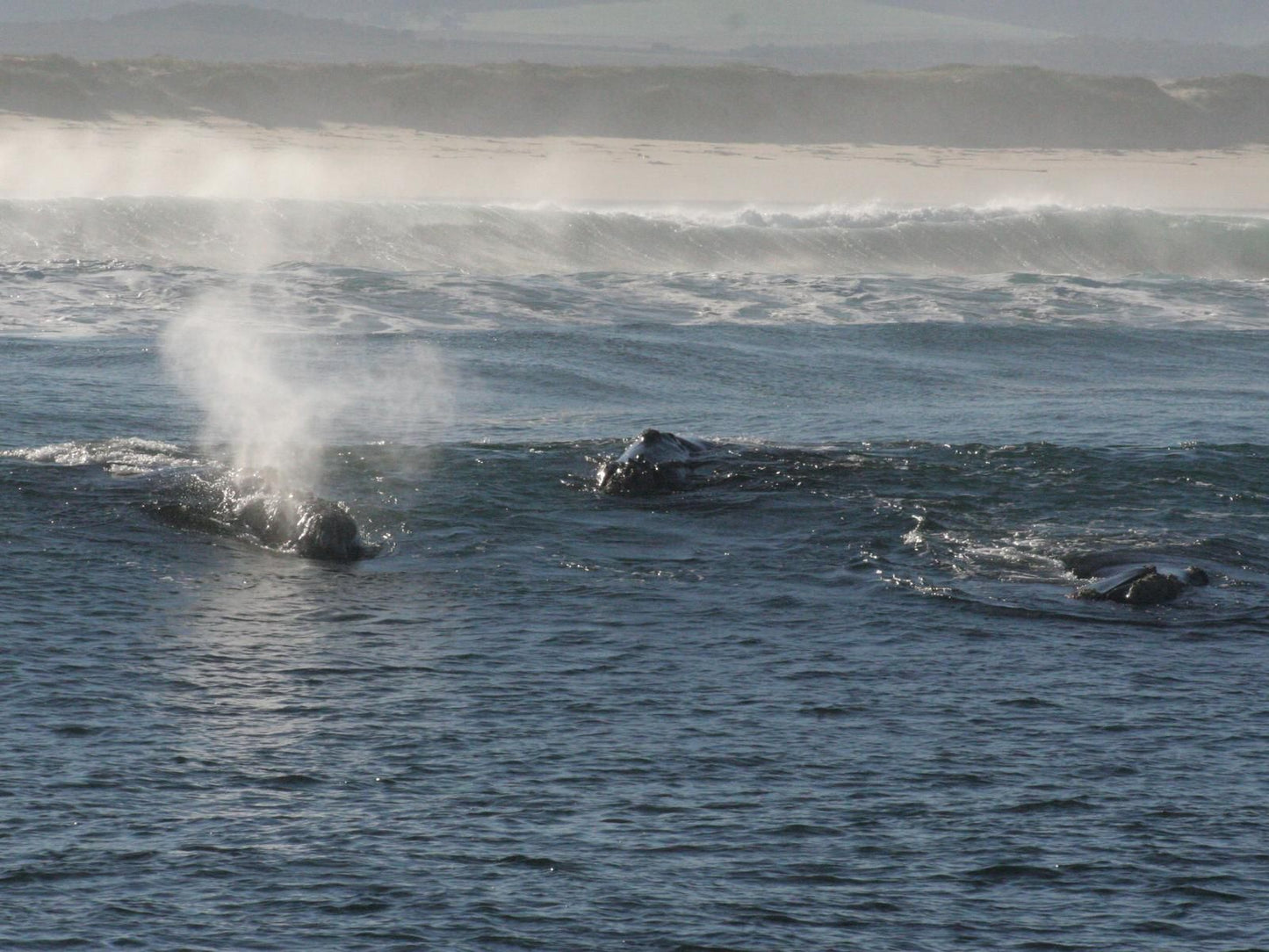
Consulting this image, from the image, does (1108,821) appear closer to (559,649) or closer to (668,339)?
(559,649)

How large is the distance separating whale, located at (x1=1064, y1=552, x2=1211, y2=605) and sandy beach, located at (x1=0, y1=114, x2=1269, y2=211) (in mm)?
41994

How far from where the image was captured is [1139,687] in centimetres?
1459

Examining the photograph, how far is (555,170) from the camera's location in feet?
222

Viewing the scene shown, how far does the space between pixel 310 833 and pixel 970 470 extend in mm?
11996

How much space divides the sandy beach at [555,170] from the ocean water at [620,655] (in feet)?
91.4

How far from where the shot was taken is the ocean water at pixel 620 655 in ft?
36.0

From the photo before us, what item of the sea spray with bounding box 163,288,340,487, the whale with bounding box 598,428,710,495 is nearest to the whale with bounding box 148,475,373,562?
the sea spray with bounding box 163,288,340,487

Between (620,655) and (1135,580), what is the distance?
491 centimetres

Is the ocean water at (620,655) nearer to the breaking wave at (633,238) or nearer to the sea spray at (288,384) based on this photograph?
the sea spray at (288,384)

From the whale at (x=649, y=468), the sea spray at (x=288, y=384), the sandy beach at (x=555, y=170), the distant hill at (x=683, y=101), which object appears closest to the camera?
the whale at (x=649, y=468)

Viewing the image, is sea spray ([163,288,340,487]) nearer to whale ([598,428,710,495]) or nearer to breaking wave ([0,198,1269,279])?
whale ([598,428,710,495])

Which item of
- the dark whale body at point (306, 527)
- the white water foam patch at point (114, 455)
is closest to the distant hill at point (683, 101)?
the white water foam patch at point (114, 455)

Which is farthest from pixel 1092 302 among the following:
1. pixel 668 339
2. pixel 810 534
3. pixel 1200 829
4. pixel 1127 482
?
pixel 1200 829

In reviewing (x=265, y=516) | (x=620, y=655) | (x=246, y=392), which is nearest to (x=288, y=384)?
(x=246, y=392)
